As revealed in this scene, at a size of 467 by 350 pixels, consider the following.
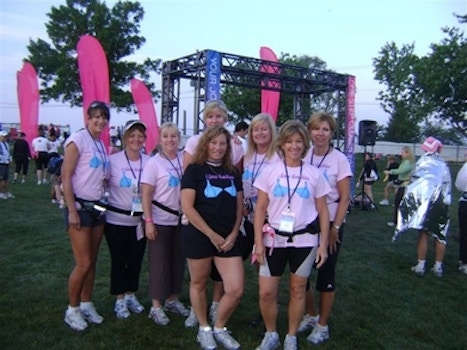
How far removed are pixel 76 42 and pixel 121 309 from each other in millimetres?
23541

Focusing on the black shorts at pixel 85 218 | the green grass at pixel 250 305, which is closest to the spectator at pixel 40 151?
the green grass at pixel 250 305

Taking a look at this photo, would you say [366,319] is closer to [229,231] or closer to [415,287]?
[415,287]

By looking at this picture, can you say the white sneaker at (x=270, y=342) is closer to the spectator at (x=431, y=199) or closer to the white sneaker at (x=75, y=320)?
the white sneaker at (x=75, y=320)

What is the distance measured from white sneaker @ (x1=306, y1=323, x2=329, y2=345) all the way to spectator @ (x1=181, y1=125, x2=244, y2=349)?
60 centimetres

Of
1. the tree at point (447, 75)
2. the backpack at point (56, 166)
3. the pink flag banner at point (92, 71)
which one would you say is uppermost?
the tree at point (447, 75)

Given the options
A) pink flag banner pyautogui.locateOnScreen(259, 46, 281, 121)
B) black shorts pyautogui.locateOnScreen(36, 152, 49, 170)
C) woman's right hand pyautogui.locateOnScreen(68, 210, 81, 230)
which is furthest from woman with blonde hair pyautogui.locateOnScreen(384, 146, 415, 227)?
black shorts pyautogui.locateOnScreen(36, 152, 49, 170)

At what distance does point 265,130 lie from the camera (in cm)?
318

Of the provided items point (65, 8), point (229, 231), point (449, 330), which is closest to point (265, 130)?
point (229, 231)

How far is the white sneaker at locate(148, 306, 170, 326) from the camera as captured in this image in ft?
11.3

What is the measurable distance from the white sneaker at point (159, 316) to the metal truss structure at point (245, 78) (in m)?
9.45

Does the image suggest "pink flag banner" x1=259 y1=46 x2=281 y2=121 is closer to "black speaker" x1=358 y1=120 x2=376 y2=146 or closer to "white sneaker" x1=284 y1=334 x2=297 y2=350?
"black speaker" x1=358 y1=120 x2=376 y2=146

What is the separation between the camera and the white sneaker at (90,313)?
11.3ft

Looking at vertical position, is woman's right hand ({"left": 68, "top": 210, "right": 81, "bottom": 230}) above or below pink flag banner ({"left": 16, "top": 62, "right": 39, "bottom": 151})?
below

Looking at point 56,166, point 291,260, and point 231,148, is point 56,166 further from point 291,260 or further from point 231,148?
point 291,260
